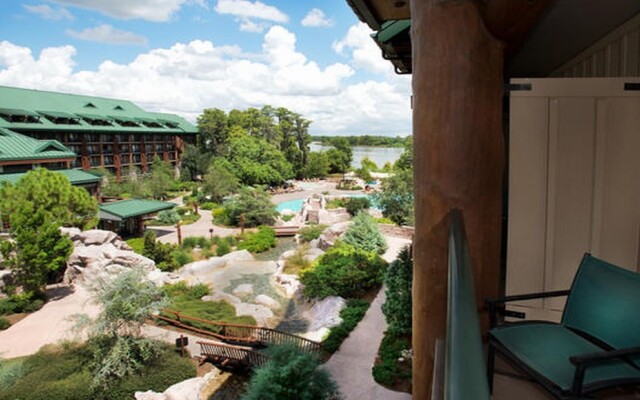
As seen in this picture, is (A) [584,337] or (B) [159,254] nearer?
(A) [584,337]

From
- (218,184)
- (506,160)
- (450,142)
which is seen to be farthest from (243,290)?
(218,184)

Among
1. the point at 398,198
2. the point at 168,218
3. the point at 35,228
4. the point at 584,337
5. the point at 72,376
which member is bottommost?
the point at 72,376

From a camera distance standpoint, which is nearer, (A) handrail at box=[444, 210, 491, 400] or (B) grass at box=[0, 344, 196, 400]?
(A) handrail at box=[444, 210, 491, 400]

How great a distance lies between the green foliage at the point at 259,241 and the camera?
721 inches

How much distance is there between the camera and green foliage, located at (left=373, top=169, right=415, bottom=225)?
19094mm

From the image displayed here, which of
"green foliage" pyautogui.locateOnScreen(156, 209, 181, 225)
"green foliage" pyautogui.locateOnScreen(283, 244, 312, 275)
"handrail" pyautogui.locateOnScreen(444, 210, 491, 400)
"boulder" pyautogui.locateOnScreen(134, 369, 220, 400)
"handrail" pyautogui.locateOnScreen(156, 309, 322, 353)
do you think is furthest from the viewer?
"green foliage" pyautogui.locateOnScreen(156, 209, 181, 225)

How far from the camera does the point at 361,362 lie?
6.76 m

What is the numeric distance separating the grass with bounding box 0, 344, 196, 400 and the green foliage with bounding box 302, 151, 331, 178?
111 ft

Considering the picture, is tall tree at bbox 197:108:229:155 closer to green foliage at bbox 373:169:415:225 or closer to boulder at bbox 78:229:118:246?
green foliage at bbox 373:169:415:225

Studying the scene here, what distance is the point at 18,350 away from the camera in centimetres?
981

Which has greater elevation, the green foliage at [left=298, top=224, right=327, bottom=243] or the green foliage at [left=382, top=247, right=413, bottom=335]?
the green foliage at [left=382, top=247, right=413, bottom=335]

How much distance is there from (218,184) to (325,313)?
1989cm

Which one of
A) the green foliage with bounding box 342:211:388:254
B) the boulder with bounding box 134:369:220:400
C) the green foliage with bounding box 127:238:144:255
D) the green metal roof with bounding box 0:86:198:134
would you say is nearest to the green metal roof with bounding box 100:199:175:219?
the green foliage with bounding box 127:238:144:255

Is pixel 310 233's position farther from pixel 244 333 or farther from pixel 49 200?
pixel 49 200
